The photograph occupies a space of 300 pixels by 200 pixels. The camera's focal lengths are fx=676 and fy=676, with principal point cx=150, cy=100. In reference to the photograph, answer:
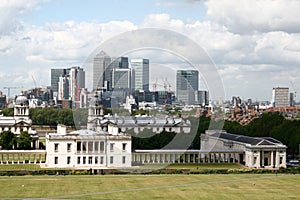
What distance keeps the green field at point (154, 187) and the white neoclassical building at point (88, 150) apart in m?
12.5

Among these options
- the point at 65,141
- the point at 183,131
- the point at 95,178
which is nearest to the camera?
the point at 95,178

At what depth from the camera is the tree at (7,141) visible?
8806cm

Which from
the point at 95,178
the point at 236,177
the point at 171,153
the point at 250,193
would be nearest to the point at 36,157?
the point at 171,153

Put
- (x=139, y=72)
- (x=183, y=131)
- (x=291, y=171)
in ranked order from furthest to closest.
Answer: (x=139, y=72)
(x=183, y=131)
(x=291, y=171)

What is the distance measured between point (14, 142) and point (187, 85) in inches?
2546

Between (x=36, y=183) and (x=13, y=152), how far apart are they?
2631 centimetres

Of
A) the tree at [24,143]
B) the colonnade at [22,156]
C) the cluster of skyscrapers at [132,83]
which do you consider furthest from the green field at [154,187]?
the tree at [24,143]

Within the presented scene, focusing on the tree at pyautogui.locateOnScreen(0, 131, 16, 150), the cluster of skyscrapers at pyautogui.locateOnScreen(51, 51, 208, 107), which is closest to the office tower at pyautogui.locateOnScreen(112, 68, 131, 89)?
the cluster of skyscrapers at pyautogui.locateOnScreen(51, 51, 208, 107)

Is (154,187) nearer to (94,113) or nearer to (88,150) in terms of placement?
(88,150)

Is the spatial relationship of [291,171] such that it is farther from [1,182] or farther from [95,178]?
[1,182]

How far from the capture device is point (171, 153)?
76.8 m

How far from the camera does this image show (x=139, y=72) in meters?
113

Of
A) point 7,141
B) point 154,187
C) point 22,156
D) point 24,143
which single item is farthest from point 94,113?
point 154,187

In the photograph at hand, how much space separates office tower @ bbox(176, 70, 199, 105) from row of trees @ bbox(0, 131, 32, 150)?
112 ft
